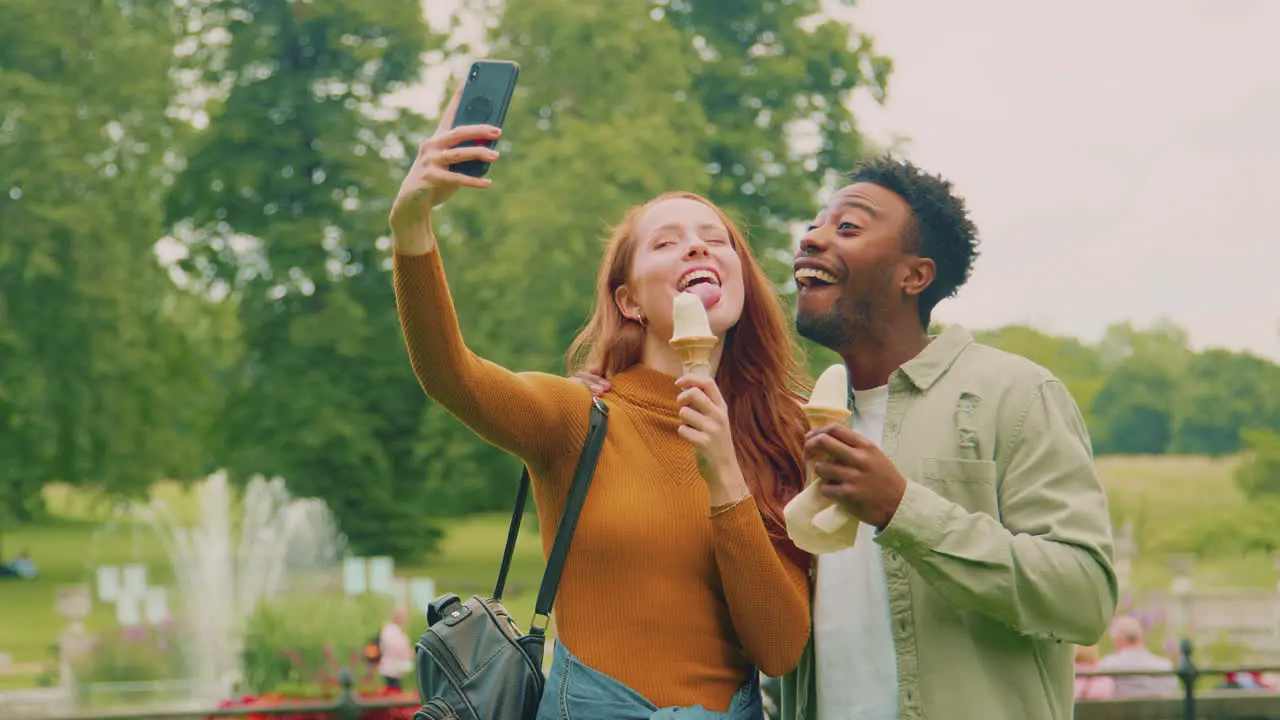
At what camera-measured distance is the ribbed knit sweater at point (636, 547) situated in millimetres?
2910

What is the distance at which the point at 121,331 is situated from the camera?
75.2 feet

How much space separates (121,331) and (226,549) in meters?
4.08

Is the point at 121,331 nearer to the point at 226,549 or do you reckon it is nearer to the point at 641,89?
the point at 226,549

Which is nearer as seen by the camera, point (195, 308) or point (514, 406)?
point (514, 406)

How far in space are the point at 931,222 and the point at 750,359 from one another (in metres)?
0.53

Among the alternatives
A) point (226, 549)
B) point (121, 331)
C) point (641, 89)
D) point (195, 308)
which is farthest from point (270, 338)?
point (641, 89)

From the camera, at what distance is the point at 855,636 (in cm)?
305

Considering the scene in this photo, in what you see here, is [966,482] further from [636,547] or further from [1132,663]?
[1132,663]

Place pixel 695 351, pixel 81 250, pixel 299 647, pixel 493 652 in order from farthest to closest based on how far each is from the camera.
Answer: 1. pixel 81 250
2. pixel 299 647
3. pixel 493 652
4. pixel 695 351

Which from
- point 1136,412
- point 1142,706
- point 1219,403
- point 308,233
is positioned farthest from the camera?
point 1136,412

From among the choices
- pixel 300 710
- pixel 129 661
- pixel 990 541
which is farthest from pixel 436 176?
pixel 129 661

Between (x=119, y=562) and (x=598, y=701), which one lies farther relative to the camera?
(x=119, y=562)

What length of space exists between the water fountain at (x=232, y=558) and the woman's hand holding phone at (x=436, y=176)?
1104 cm

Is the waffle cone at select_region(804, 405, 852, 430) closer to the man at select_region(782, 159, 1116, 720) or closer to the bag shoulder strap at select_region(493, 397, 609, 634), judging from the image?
the man at select_region(782, 159, 1116, 720)
